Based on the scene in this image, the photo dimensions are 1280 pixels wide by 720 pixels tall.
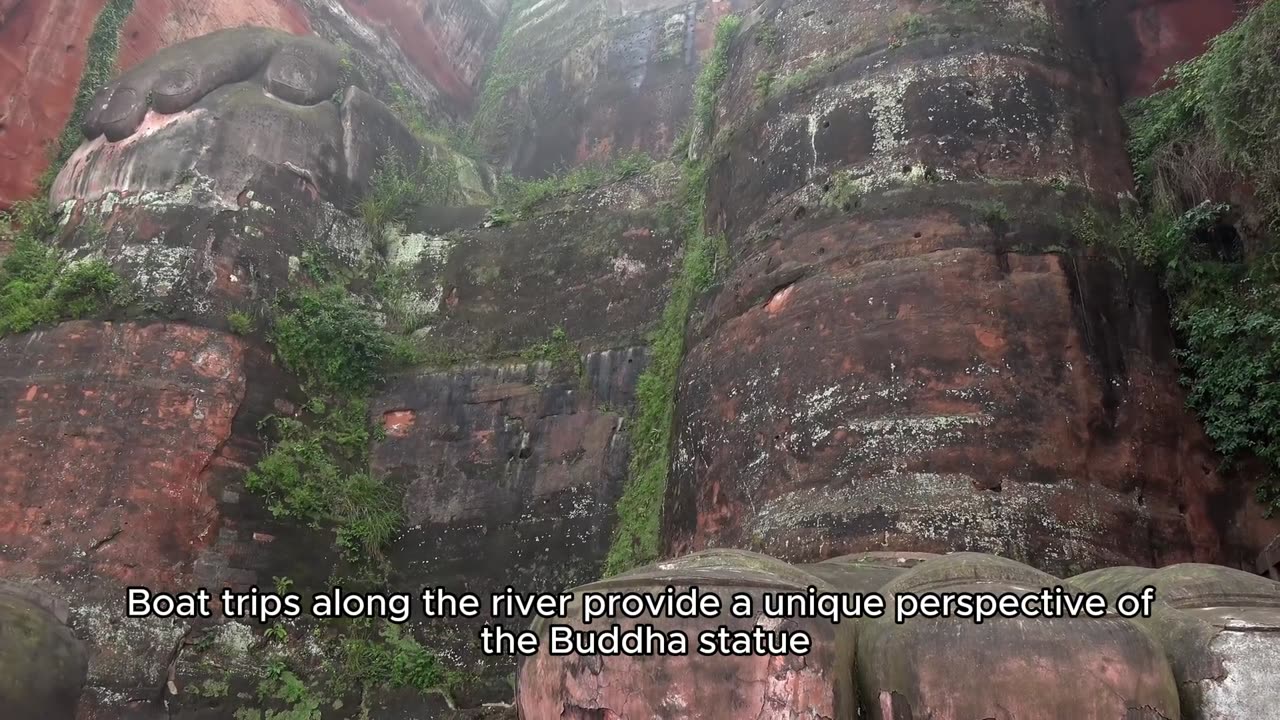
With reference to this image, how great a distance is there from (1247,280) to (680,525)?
423cm

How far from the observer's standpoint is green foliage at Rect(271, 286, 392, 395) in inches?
355

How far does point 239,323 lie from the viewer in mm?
8539

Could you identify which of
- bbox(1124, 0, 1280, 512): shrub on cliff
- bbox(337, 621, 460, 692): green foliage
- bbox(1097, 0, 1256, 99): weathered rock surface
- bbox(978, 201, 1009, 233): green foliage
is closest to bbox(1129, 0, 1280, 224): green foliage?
bbox(1124, 0, 1280, 512): shrub on cliff

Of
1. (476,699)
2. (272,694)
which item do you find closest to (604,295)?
(476,699)

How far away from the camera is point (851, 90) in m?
7.75

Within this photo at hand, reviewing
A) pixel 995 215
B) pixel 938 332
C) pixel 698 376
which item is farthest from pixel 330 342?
pixel 995 215

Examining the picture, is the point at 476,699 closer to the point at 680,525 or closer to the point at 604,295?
the point at 680,525

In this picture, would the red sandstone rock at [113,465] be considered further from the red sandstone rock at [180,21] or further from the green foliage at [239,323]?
the red sandstone rock at [180,21]

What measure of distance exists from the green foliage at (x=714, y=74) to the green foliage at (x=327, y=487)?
15.2ft

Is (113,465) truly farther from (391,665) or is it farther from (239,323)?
(391,665)

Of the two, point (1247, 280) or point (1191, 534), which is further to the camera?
point (1247, 280)

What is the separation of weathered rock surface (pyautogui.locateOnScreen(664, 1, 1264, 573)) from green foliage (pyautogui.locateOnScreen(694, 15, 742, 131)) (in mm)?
1249

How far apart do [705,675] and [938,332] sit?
140 inches

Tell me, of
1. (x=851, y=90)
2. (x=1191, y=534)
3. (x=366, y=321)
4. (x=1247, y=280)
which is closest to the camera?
(x=1191, y=534)
